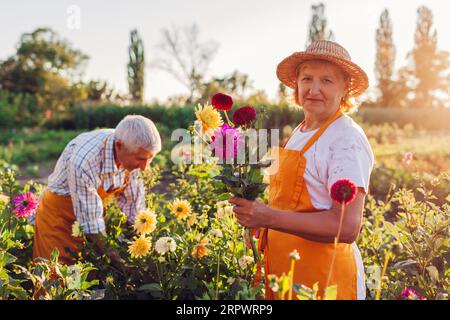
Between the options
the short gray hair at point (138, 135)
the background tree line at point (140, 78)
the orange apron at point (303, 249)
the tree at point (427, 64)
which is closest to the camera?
the orange apron at point (303, 249)

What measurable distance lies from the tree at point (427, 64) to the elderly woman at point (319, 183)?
3745cm

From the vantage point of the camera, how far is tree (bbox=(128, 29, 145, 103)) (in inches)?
1259

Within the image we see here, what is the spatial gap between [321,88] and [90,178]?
1519 mm

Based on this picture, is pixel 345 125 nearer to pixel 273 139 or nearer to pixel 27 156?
pixel 273 139

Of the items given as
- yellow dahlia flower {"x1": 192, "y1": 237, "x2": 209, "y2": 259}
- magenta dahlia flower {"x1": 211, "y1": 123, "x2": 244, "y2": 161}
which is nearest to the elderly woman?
magenta dahlia flower {"x1": 211, "y1": 123, "x2": 244, "y2": 161}

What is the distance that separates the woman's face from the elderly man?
1.11 m

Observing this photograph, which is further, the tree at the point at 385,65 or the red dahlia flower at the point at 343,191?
the tree at the point at 385,65

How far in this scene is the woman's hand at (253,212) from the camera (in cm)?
152

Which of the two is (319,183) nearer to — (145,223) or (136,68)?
(145,223)

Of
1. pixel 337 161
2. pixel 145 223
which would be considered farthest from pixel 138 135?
pixel 337 161

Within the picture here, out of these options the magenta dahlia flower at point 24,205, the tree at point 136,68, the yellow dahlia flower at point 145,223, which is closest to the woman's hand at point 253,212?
the yellow dahlia flower at point 145,223

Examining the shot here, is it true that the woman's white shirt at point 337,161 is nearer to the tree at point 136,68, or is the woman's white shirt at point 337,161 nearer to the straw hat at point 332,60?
the straw hat at point 332,60

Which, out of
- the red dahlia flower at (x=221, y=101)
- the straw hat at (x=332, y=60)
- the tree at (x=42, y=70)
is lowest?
the red dahlia flower at (x=221, y=101)

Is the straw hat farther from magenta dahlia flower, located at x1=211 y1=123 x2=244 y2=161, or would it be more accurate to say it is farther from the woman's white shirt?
magenta dahlia flower, located at x1=211 y1=123 x2=244 y2=161
